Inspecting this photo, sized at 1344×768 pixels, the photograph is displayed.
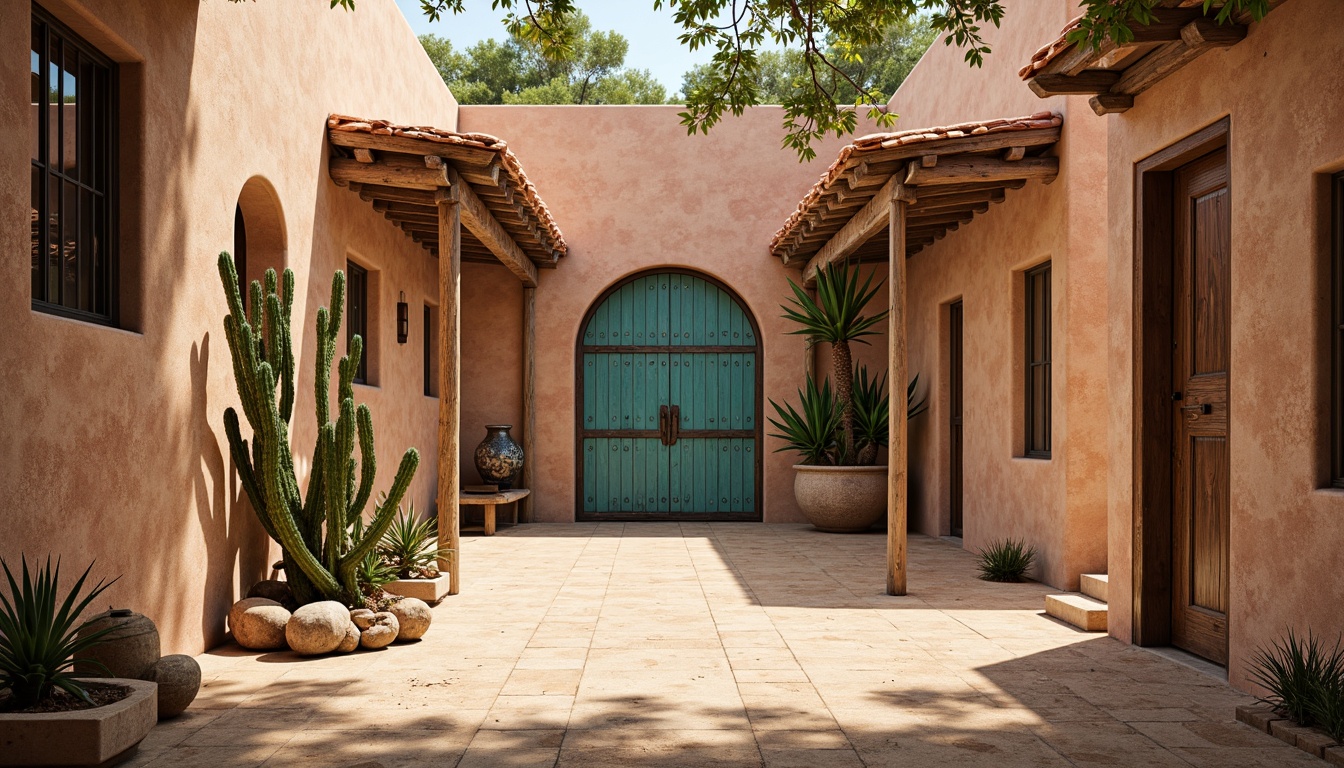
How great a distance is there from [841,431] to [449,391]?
479 cm

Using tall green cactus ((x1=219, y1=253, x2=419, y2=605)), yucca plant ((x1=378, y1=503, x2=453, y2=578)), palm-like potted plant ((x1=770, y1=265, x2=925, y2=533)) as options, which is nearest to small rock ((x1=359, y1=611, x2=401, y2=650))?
tall green cactus ((x1=219, y1=253, x2=419, y2=605))

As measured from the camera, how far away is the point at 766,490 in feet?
38.5

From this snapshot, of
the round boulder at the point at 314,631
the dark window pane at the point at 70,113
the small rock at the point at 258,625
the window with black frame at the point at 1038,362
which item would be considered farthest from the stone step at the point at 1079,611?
the dark window pane at the point at 70,113

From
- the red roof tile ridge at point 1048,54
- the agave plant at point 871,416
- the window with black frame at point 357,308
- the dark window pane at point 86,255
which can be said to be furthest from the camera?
the agave plant at point 871,416

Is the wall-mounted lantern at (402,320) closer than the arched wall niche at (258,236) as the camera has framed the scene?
No

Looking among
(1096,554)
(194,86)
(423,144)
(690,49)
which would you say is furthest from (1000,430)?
(194,86)

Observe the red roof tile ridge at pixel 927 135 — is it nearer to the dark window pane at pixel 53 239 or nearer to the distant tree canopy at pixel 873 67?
the dark window pane at pixel 53 239

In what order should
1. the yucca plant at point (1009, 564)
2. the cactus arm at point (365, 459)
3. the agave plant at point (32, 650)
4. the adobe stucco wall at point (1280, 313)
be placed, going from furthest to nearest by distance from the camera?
the yucca plant at point (1009, 564) < the cactus arm at point (365, 459) < the adobe stucco wall at point (1280, 313) < the agave plant at point (32, 650)

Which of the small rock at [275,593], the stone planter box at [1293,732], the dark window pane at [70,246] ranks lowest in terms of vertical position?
the stone planter box at [1293,732]

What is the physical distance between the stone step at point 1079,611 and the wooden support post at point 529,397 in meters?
6.42

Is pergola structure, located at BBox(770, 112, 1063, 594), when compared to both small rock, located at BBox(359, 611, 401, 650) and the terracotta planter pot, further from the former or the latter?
the terracotta planter pot

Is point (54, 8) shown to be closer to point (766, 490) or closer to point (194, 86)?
point (194, 86)

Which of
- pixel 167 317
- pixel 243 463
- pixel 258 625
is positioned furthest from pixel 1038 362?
pixel 167 317

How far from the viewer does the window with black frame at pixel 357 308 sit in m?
7.88
